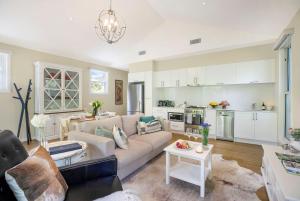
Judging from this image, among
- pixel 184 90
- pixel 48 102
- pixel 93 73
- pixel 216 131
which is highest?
pixel 93 73

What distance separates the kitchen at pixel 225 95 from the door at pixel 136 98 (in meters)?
0.21

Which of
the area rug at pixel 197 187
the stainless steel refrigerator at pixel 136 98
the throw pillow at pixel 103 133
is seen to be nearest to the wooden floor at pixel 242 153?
the area rug at pixel 197 187

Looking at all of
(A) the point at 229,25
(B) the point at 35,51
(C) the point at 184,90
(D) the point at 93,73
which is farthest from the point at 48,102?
(A) the point at 229,25

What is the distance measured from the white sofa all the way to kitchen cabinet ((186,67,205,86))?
2.36 metres

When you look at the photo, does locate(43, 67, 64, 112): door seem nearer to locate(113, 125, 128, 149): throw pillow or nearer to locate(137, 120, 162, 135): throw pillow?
locate(137, 120, 162, 135): throw pillow

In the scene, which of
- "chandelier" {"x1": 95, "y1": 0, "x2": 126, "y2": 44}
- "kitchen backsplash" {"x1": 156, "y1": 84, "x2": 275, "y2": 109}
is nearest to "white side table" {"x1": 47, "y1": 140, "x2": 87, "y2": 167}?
"chandelier" {"x1": 95, "y1": 0, "x2": 126, "y2": 44}

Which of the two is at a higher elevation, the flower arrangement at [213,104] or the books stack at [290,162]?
the flower arrangement at [213,104]

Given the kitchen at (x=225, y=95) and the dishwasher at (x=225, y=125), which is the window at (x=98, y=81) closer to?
the kitchen at (x=225, y=95)

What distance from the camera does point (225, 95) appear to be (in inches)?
186

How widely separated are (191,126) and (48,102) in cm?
434

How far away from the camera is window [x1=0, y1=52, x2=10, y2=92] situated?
3.71 metres

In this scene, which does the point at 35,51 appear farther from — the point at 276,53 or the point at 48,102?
the point at 276,53

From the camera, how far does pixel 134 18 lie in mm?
4379

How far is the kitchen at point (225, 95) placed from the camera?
389 cm
